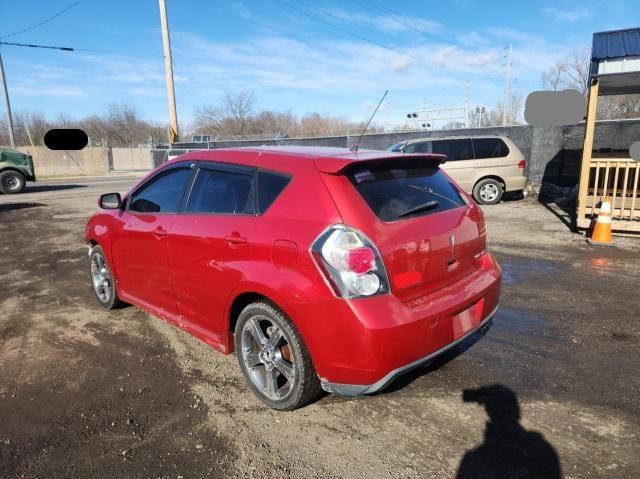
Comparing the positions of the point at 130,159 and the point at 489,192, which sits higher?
the point at 130,159

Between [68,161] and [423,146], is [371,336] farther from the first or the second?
[68,161]

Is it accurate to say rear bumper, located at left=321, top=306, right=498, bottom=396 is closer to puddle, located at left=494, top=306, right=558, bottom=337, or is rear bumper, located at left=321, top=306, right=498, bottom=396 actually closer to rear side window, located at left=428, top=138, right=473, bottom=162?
puddle, located at left=494, top=306, right=558, bottom=337

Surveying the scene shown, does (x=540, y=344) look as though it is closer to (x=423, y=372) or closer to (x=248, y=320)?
(x=423, y=372)

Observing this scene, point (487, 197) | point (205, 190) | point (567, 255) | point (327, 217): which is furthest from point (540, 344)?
point (487, 197)

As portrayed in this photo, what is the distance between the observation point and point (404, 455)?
2445mm

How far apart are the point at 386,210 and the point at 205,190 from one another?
4.72 feet

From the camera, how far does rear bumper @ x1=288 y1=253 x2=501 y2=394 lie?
2350mm

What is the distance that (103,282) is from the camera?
188 inches

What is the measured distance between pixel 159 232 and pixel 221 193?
732 millimetres

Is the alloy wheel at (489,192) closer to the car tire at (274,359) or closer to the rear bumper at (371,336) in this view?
the rear bumper at (371,336)

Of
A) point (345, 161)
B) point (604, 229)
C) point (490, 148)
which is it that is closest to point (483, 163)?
point (490, 148)

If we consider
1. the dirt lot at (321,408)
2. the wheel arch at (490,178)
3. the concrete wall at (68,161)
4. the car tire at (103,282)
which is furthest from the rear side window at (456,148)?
the concrete wall at (68,161)

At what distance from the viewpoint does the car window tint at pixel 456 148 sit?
11938mm

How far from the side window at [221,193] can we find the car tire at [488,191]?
10.0m
